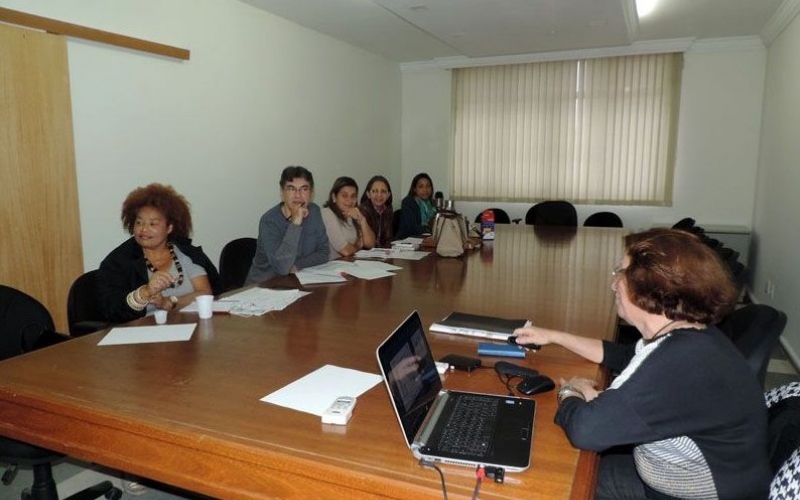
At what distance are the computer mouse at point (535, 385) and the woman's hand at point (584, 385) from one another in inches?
1.5

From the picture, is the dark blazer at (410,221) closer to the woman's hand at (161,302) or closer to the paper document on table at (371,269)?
the paper document on table at (371,269)

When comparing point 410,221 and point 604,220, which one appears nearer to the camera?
point 410,221

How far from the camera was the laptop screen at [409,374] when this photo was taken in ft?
3.62

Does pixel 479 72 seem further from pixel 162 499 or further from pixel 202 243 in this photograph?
pixel 162 499

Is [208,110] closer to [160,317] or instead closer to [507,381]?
[160,317]

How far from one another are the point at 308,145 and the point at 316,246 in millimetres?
2419

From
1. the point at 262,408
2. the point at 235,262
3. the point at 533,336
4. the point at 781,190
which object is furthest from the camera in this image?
the point at 781,190

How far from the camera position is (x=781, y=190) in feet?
15.3

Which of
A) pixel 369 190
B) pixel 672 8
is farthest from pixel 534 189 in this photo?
pixel 369 190

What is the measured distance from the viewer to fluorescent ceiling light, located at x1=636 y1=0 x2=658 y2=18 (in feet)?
15.1

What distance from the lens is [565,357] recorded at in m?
1.64

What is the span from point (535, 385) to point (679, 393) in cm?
34

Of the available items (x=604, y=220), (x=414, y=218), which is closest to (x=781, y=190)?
(x=604, y=220)

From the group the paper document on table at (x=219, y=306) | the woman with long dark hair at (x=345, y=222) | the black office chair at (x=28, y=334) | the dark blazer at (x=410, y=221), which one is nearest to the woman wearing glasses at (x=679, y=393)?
the paper document on table at (x=219, y=306)
